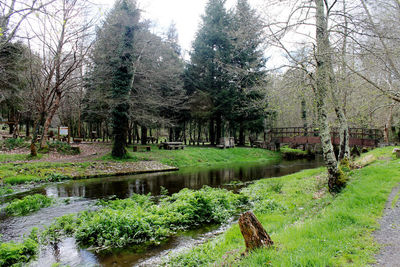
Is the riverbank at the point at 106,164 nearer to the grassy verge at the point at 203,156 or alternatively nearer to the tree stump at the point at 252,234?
the grassy verge at the point at 203,156

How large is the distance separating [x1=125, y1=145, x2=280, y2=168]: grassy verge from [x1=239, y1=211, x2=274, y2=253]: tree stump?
17856mm

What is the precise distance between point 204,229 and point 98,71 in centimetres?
1768

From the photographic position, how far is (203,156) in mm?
26875

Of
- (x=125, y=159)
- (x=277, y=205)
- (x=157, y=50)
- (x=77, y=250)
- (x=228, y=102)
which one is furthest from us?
(x=228, y=102)

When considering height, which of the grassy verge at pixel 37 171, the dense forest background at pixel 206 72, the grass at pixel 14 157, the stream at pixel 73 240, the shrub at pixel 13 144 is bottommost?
the stream at pixel 73 240

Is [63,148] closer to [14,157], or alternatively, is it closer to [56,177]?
[14,157]

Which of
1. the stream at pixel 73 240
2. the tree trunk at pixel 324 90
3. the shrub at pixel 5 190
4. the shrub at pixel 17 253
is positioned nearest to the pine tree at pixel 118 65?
the stream at pixel 73 240

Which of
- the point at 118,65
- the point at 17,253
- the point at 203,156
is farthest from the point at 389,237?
the point at 203,156

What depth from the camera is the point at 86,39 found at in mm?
18578

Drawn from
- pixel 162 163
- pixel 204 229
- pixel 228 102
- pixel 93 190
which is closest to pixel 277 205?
→ pixel 204 229

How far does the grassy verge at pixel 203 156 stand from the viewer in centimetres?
2280

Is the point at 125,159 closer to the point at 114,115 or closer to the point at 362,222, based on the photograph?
the point at 114,115

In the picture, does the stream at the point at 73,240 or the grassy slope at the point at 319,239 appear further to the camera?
the stream at the point at 73,240

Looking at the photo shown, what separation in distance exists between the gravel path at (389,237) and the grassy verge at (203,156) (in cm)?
1779
